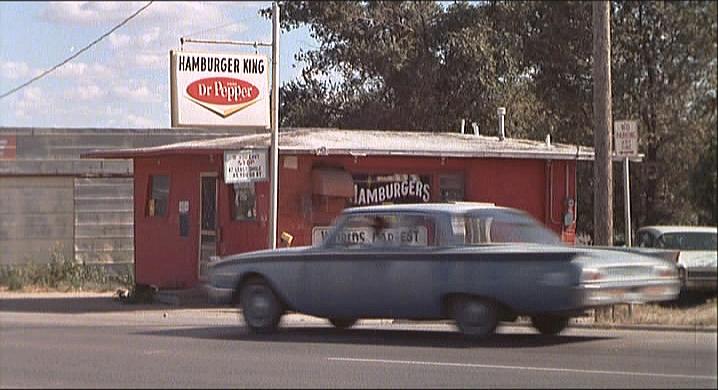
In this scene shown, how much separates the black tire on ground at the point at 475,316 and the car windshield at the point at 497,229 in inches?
26.3

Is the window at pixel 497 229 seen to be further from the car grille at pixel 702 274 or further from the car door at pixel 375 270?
the car grille at pixel 702 274

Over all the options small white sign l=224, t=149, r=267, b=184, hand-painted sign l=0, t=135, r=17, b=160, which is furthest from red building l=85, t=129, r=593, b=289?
hand-painted sign l=0, t=135, r=17, b=160

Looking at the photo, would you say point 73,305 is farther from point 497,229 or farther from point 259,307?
→ point 497,229

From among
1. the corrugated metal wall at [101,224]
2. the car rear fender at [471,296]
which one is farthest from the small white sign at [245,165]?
the corrugated metal wall at [101,224]

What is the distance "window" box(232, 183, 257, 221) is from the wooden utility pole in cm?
684

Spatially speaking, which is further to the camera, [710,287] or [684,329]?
[684,329]

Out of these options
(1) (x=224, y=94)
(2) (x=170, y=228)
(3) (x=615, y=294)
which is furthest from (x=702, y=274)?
(2) (x=170, y=228)

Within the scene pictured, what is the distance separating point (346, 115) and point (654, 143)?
21.0m

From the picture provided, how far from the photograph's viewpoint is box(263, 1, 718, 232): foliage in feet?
34.8

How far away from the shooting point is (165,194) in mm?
23344

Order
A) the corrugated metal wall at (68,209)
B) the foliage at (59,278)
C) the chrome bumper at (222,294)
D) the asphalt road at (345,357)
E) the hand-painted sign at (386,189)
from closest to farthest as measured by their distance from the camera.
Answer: the asphalt road at (345,357)
the chrome bumper at (222,294)
the hand-painted sign at (386,189)
the foliage at (59,278)
the corrugated metal wall at (68,209)

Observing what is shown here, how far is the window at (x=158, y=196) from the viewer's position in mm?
23375

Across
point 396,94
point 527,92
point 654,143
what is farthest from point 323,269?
point 396,94

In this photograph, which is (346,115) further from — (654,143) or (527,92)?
(654,143)
